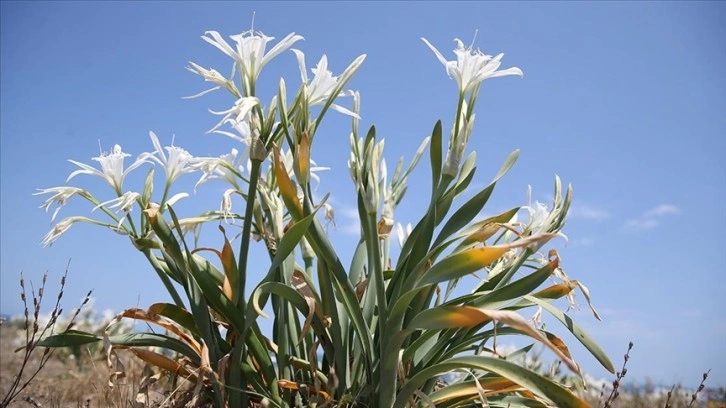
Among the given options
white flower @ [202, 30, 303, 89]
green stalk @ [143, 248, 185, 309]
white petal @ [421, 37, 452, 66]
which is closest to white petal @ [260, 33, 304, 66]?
white flower @ [202, 30, 303, 89]

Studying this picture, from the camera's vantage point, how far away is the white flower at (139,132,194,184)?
2.14 m

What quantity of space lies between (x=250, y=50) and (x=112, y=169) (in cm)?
69

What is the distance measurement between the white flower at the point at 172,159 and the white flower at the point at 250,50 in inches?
16.7

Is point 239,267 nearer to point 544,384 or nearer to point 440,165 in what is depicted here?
point 440,165

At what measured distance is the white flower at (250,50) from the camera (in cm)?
185

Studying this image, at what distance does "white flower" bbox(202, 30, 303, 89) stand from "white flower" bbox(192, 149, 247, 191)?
1.03 feet

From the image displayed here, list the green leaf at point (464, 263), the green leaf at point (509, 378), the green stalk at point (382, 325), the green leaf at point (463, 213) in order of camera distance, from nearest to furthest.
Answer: the green leaf at point (509, 378) < the green leaf at point (464, 263) < the green stalk at point (382, 325) < the green leaf at point (463, 213)

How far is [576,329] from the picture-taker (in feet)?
6.61

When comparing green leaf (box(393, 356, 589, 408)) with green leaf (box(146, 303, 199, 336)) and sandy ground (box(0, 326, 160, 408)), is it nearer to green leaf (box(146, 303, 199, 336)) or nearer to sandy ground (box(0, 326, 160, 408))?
green leaf (box(146, 303, 199, 336))

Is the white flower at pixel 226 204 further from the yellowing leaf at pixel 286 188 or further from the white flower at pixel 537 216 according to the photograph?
the white flower at pixel 537 216

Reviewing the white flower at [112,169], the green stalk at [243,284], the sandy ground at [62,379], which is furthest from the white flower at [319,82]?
the sandy ground at [62,379]

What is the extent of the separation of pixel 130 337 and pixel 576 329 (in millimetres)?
1450

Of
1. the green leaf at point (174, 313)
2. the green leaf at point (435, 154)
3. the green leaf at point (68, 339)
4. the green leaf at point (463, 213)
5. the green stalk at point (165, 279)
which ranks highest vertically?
the green leaf at point (435, 154)

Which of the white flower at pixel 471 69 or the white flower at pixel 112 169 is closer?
the white flower at pixel 471 69
